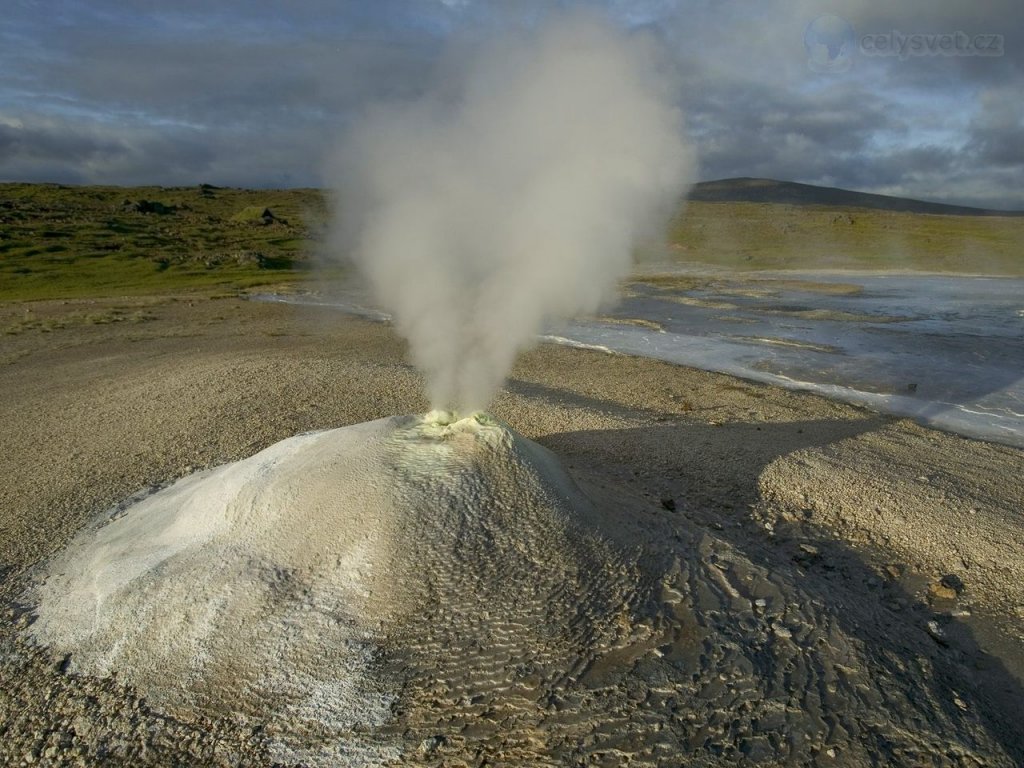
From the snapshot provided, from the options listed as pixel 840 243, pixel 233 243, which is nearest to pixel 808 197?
pixel 840 243

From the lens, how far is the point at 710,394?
1057cm

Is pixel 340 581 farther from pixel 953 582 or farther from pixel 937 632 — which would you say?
pixel 953 582

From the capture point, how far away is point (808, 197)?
340 feet

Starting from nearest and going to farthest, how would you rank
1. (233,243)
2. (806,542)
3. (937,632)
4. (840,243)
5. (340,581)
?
(340,581), (937,632), (806,542), (233,243), (840,243)

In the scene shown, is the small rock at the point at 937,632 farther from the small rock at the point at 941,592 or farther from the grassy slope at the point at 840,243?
the grassy slope at the point at 840,243

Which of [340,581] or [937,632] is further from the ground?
[340,581]

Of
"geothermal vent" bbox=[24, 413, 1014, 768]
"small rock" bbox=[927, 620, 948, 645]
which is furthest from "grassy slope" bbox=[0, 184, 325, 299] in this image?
"small rock" bbox=[927, 620, 948, 645]

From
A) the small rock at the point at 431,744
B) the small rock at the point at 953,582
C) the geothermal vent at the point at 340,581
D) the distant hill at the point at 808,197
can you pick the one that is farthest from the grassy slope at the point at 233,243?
the distant hill at the point at 808,197

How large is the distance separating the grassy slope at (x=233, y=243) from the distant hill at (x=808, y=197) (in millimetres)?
28809

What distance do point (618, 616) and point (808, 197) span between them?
369 ft

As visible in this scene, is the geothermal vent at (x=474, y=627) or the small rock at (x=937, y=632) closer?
the geothermal vent at (x=474, y=627)

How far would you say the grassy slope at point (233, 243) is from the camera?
28.2m

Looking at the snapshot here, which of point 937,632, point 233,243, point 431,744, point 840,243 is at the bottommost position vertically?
point 937,632

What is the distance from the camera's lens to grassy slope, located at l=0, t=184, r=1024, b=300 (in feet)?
92.5
